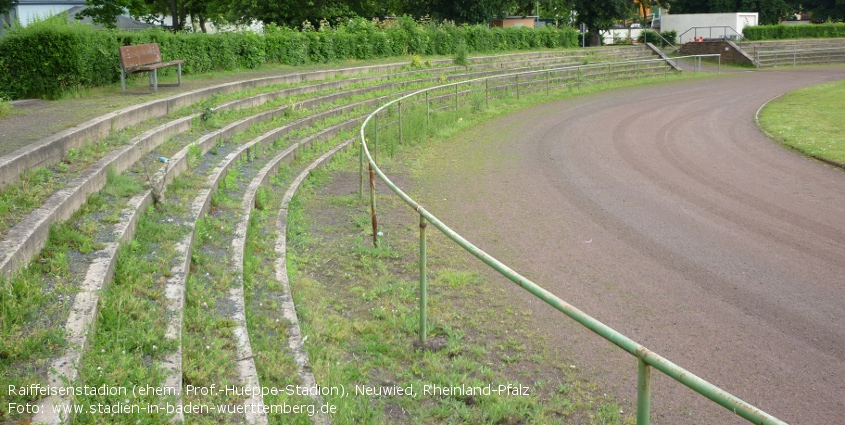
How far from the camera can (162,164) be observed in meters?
9.60

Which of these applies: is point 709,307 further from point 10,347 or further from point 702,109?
point 702,109

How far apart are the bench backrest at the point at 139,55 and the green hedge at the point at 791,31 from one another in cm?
4908

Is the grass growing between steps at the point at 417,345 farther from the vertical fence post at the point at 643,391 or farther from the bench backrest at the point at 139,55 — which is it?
the bench backrest at the point at 139,55

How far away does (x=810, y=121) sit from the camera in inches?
840

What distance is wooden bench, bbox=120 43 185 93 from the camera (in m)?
14.4

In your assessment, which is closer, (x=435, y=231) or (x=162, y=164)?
(x=162, y=164)

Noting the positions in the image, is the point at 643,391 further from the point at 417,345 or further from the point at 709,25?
the point at 709,25

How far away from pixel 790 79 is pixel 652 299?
33.3 metres

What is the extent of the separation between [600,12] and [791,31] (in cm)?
1758

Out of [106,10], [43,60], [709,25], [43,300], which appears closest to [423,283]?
[43,300]

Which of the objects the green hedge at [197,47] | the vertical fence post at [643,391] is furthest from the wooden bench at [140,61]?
the vertical fence post at [643,391]

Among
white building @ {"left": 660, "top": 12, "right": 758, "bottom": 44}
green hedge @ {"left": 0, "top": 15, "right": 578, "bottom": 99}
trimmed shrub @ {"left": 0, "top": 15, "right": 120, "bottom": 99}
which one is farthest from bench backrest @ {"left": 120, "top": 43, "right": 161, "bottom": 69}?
white building @ {"left": 660, "top": 12, "right": 758, "bottom": 44}

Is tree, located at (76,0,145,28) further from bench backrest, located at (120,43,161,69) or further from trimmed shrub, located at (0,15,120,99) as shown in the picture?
trimmed shrub, located at (0,15,120,99)

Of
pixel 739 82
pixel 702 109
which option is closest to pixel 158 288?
pixel 702 109
